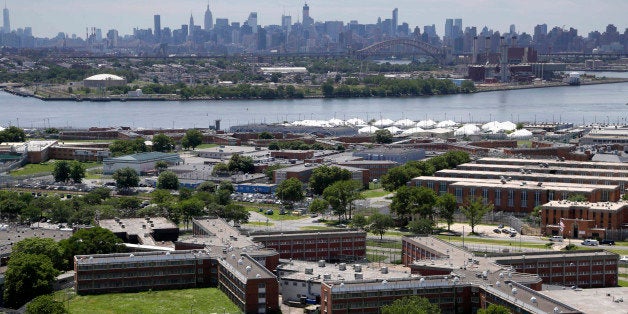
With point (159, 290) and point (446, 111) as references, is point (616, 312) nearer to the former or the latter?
point (159, 290)

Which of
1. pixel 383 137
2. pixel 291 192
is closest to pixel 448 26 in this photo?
pixel 383 137

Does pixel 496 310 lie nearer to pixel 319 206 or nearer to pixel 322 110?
pixel 319 206

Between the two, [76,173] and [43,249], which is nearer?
[43,249]

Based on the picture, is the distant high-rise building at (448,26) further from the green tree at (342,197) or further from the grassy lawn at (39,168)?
the green tree at (342,197)

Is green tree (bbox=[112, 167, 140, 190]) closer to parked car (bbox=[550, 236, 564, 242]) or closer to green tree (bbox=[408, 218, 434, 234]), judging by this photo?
green tree (bbox=[408, 218, 434, 234])

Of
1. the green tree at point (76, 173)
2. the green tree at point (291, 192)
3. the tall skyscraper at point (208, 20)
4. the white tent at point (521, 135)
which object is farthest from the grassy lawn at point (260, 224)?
the tall skyscraper at point (208, 20)
